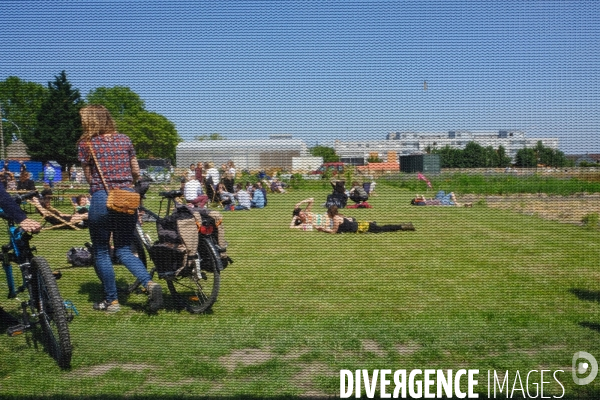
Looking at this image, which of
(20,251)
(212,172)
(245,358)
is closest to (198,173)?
(212,172)

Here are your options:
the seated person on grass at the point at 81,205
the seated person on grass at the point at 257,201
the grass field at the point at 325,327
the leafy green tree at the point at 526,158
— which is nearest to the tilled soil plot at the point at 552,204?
the grass field at the point at 325,327

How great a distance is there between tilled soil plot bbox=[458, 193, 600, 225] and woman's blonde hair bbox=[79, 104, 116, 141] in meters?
4.02

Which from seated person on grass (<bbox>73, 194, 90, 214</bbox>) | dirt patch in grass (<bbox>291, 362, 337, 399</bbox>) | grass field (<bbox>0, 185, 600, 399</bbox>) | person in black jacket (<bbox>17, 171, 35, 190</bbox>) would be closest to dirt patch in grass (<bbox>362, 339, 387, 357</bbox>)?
grass field (<bbox>0, 185, 600, 399</bbox>)

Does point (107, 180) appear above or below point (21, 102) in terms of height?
below

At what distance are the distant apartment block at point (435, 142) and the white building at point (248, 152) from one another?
0.38m

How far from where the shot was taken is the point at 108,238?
3744 millimetres

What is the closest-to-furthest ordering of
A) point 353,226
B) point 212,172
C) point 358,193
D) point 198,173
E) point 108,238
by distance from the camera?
point 108,238 → point 198,173 → point 212,172 → point 353,226 → point 358,193

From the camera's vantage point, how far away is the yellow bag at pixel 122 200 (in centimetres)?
346

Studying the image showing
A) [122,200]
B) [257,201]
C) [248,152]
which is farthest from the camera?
[257,201]

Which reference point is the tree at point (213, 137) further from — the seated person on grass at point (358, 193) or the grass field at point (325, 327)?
the seated person on grass at point (358, 193)

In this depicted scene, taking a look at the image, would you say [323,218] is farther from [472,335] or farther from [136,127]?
[472,335]

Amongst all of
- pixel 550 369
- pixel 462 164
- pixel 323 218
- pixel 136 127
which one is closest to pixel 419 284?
pixel 462 164

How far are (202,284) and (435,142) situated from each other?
2.21 m

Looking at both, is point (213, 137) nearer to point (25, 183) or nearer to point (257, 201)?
point (25, 183)
